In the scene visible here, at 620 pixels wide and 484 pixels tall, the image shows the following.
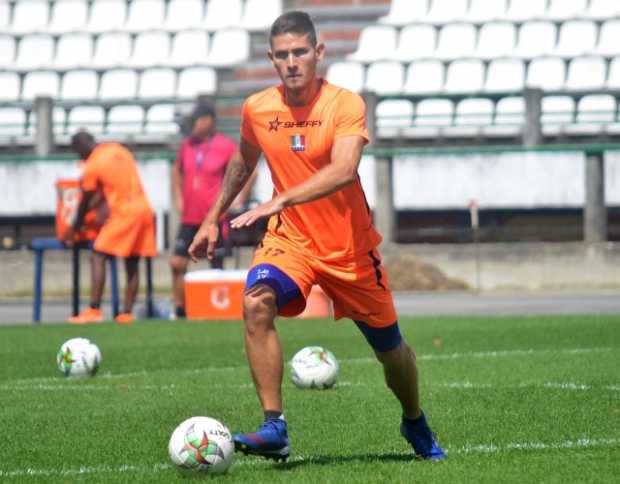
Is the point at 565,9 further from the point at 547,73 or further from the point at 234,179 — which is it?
the point at 234,179

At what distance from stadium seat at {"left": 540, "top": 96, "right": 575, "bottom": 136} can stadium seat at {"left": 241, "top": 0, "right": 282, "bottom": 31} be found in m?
7.41

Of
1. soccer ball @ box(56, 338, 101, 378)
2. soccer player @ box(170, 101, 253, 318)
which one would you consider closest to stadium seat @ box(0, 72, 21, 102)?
soccer player @ box(170, 101, 253, 318)

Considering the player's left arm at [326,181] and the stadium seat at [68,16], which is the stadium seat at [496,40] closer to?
the stadium seat at [68,16]

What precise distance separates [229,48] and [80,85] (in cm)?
315

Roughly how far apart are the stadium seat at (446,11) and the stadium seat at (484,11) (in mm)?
144

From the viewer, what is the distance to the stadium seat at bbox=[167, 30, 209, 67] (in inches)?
1286

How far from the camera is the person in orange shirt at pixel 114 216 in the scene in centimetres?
1830

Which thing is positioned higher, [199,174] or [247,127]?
[199,174]

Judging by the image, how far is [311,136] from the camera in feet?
24.1

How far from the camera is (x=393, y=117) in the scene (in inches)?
1067

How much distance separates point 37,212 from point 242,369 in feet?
50.2

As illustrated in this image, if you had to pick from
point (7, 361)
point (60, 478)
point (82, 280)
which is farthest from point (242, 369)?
point (82, 280)

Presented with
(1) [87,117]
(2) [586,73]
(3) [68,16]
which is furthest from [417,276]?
(3) [68,16]

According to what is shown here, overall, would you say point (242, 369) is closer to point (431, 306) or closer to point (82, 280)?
point (431, 306)
